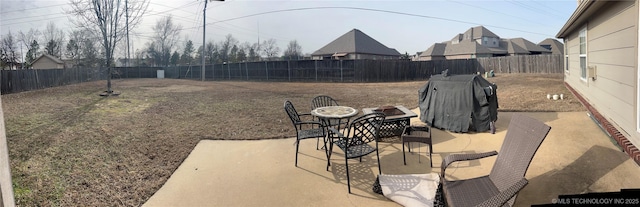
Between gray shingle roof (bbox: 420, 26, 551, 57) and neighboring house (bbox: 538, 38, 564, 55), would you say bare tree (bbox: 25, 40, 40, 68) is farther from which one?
neighboring house (bbox: 538, 38, 564, 55)

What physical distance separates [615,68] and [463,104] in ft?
6.44

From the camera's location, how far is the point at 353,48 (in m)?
31.7

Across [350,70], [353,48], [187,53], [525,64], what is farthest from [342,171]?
[187,53]

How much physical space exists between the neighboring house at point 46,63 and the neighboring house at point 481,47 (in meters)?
43.5

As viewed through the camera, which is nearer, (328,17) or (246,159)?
(246,159)

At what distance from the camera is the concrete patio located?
113 inches

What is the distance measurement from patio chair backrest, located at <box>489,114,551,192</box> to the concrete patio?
1.22 ft

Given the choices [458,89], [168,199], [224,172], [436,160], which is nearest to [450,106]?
[458,89]

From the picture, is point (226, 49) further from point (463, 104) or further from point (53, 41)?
point (463, 104)

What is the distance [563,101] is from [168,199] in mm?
9048

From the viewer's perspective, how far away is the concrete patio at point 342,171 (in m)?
2.88

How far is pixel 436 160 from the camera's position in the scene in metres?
3.88

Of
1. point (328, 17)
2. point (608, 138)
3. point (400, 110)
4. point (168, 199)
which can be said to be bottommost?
point (168, 199)

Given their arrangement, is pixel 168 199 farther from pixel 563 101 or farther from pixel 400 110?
pixel 563 101
